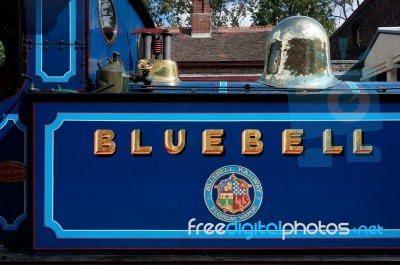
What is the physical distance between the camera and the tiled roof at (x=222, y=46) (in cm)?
1537

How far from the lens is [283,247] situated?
2.92 meters

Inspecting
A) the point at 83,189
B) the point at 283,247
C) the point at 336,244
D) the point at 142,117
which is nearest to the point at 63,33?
the point at 142,117

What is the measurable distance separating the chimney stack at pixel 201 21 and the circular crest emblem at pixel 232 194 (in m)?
14.6

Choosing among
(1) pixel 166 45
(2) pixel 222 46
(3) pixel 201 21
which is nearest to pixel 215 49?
(2) pixel 222 46

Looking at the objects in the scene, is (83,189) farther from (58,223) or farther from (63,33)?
(63,33)

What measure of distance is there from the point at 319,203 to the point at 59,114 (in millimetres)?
1524

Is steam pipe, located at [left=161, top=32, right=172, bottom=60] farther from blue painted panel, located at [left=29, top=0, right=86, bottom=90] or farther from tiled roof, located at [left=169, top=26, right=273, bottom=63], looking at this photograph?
tiled roof, located at [left=169, top=26, right=273, bottom=63]

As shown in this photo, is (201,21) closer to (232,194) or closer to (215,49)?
(215,49)

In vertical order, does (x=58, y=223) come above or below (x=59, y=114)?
below

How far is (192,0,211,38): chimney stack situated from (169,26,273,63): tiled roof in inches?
8.3

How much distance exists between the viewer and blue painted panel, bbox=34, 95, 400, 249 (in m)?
2.89

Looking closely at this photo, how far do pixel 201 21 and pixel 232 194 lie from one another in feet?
48.1

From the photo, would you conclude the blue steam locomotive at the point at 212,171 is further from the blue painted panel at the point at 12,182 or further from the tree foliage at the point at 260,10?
the tree foliage at the point at 260,10

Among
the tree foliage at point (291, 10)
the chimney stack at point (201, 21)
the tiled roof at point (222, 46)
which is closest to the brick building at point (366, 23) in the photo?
the tiled roof at point (222, 46)
